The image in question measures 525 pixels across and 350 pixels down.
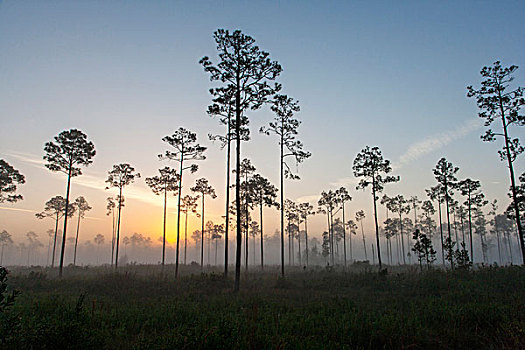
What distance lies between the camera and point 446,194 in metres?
37.1

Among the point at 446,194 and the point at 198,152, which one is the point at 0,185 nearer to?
the point at 198,152

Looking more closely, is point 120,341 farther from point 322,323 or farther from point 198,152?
point 198,152

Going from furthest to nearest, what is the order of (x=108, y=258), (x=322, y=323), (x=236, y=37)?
(x=108, y=258) → (x=236, y=37) → (x=322, y=323)

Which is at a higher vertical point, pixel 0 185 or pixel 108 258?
pixel 0 185

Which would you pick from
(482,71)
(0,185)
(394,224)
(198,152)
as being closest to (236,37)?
(198,152)

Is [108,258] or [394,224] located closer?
[394,224]

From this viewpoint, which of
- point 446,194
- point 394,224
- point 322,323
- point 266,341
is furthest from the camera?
point 394,224

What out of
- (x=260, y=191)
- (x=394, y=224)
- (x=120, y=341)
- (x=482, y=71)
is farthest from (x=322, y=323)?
(x=394, y=224)

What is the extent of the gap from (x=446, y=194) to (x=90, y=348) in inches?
1637

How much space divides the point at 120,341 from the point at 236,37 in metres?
17.4

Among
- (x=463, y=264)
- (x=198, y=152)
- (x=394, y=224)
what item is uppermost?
(x=198, y=152)

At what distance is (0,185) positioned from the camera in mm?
31453

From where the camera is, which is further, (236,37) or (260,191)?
(260,191)

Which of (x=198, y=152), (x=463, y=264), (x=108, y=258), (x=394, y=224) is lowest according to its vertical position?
(x=108, y=258)
